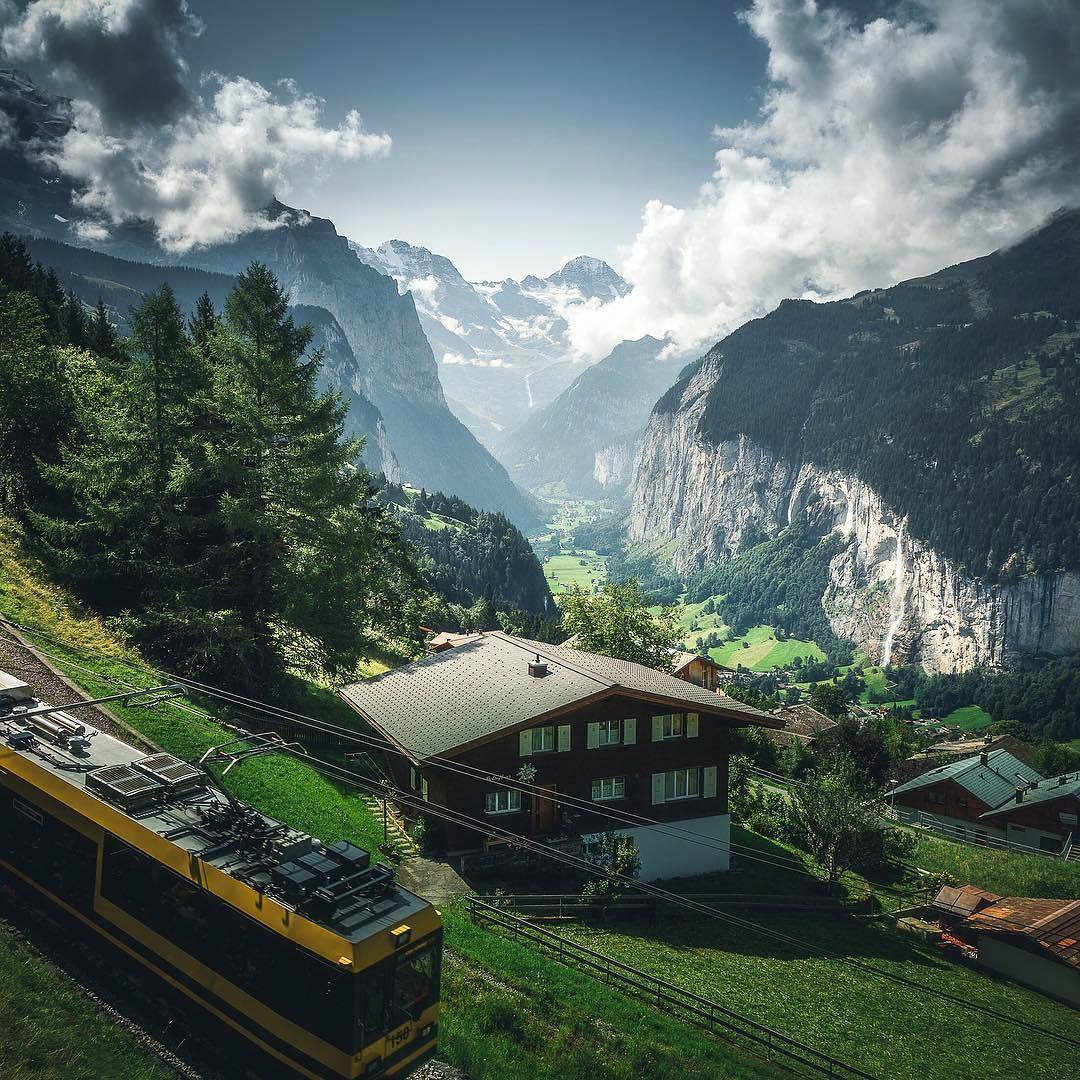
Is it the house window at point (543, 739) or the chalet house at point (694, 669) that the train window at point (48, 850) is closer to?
the house window at point (543, 739)

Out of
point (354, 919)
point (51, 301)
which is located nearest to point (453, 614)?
point (51, 301)

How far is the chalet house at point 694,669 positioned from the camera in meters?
69.2

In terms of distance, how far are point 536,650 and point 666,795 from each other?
943cm

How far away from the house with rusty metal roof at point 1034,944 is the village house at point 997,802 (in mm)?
38630

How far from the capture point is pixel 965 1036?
24.2 m

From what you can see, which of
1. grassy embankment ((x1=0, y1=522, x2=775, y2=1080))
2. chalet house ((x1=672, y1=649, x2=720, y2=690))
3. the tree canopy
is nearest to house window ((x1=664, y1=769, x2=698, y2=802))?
grassy embankment ((x1=0, y1=522, x2=775, y2=1080))

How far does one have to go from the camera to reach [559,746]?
105 ft

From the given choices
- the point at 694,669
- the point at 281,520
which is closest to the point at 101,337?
the point at 281,520

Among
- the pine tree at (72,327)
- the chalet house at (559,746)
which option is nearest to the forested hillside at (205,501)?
the chalet house at (559,746)

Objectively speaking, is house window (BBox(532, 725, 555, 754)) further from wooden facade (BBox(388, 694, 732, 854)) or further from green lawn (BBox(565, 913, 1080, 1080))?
green lawn (BBox(565, 913, 1080, 1080))

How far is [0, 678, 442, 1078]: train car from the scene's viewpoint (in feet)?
35.1

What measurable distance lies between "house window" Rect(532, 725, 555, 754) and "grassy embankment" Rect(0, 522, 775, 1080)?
717 centimetres

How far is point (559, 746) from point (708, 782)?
330 inches

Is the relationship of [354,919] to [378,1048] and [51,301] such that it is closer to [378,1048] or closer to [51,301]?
[378,1048]
